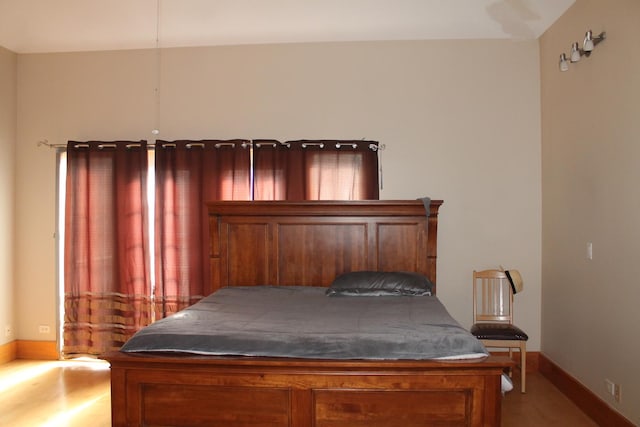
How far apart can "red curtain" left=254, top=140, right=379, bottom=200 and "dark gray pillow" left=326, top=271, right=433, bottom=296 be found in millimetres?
878

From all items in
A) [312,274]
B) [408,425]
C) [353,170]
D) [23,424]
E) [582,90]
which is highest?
[582,90]

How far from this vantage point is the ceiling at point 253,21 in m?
3.95

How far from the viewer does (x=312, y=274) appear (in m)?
4.39

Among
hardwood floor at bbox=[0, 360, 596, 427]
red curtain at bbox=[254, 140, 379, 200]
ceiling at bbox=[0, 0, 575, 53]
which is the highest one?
ceiling at bbox=[0, 0, 575, 53]

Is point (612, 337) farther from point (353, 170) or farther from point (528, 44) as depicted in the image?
point (528, 44)

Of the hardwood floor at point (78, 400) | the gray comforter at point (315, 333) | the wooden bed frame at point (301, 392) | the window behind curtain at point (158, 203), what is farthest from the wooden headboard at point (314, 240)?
the wooden bed frame at point (301, 392)

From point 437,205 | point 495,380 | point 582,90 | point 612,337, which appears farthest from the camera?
point 437,205

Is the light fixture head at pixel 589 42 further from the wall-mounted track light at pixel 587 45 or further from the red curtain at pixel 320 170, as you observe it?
the red curtain at pixel 320 170

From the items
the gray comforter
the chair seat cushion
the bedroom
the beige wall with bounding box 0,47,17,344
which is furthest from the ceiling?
the chair seat cushion

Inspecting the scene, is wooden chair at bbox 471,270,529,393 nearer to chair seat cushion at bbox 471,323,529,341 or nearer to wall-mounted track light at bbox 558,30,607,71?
chair seat cushion at bbox 471,323,529,341

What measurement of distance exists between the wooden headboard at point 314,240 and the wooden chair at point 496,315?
0.51 metres

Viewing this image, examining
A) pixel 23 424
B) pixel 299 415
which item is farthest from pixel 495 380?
pixel 23 424

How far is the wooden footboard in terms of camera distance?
2500 millimetres

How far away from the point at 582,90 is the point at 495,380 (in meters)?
2.32
